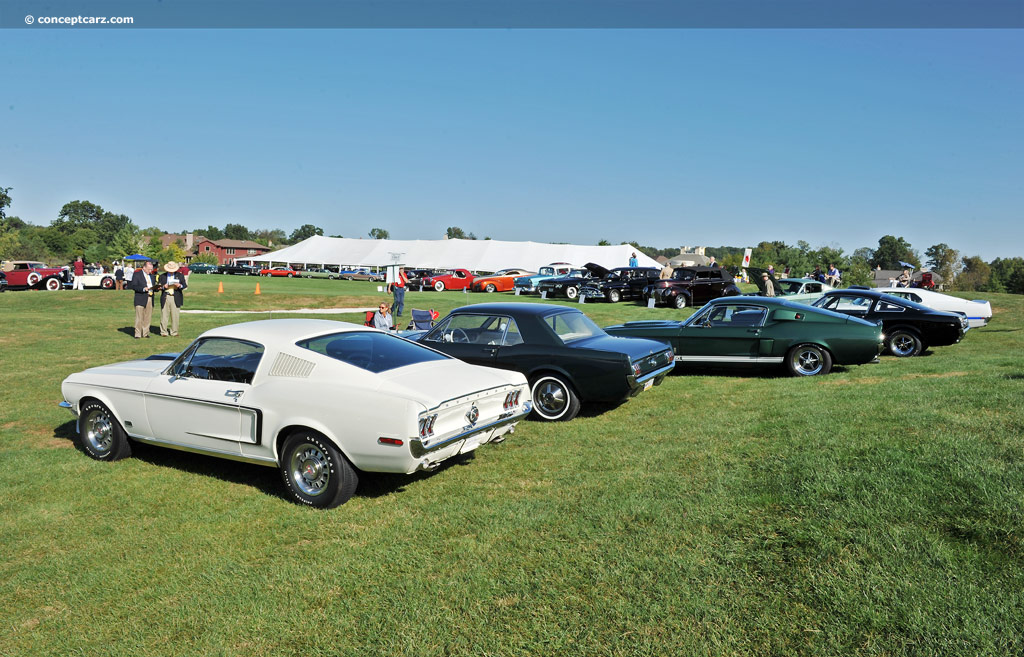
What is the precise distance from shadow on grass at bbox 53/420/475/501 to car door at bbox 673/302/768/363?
5333mm

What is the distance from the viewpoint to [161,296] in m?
16.6

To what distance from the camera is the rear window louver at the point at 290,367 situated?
554 centimetres

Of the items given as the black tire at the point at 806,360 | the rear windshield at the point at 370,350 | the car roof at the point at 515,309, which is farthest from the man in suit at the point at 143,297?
the black tire at the point at 806,360

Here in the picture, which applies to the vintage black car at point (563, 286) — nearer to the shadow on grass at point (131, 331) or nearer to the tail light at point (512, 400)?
the shadow on grass at point (131, 331)

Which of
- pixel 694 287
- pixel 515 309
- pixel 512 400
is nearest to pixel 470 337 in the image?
pixel 515 309

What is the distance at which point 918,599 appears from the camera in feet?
11.3

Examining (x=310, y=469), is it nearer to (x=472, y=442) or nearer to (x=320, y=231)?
(x=472, y=442)

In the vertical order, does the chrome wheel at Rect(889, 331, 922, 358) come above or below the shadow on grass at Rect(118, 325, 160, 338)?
above

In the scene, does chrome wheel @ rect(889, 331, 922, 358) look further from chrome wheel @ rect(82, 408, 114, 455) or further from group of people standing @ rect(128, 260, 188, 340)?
group of people standing @ rect(128, 260, 188, 340)

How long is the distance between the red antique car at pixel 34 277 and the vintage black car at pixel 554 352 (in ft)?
106

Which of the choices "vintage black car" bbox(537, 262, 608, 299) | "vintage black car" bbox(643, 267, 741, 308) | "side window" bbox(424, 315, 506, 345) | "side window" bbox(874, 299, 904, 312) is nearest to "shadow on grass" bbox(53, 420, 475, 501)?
"side window" bbox(424, 315, 506, 345)

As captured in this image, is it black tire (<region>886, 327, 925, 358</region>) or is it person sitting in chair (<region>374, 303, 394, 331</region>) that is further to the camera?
person sitting in chair (<region>374, 303, 394, 331</region>)

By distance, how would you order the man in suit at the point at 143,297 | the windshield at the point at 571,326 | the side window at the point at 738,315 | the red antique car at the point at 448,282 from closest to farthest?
the windshield at the point at 571,326 → the side window at the point at 738,315 → the man in suit at the point at 143,297 → the red antique car at the point at 448,282

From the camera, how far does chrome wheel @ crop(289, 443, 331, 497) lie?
5.35 metres
